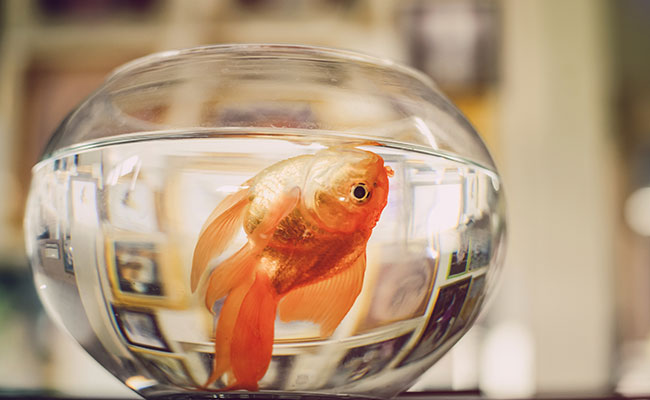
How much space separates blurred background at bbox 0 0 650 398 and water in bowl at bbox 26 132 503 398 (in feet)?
4.03

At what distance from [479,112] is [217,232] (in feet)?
4.84

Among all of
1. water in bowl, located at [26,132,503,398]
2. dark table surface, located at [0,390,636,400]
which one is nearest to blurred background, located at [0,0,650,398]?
dark table surface, located at [0,390,636,400]

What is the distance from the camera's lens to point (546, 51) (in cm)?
158

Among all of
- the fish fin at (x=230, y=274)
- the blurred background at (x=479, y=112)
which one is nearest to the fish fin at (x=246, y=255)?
the fish fin at (x=230, y=274)

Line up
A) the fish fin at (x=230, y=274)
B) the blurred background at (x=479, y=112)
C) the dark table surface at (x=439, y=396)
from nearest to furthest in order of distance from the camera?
the fish fin at (x=230, y=274), the dark table surface at (x=439, y=396), the blurred background at (x=479, y=112)

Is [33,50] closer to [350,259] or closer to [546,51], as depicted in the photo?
[546,51]

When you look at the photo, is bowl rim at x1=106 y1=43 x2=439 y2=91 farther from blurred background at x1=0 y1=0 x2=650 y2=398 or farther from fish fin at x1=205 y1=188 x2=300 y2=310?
blurred background at x1=0 y1=0 x2=650 y2=398

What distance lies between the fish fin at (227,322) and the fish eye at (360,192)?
0.06 m

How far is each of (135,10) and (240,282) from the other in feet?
5.27

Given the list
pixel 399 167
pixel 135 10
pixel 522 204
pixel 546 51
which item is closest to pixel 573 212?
pixel 522 204

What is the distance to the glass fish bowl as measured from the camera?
0.83ft

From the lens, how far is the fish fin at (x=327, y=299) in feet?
0.84

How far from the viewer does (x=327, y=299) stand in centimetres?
26

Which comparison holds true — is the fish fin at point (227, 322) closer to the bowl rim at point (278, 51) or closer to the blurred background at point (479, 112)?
the bowl rim at point (278, 51)
